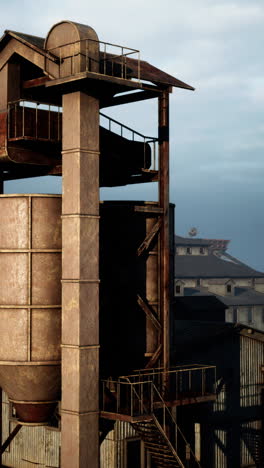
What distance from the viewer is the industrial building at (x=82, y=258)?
25.2 metres

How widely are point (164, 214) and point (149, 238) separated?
1.03 metres

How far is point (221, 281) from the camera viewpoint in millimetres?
104812

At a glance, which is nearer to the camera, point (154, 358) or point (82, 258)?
point (82, 258)

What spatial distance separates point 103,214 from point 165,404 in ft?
22.8

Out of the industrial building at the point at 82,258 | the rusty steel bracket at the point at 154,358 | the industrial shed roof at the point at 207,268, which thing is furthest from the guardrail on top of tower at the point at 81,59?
the industrial shed roof at the point at 207,268

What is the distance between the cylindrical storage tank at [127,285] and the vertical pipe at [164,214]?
0.90 ft

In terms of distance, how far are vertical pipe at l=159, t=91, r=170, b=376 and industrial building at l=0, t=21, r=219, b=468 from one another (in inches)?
1.6

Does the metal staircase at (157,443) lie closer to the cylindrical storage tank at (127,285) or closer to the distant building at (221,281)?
the cylindrical storage tank at (127,285)

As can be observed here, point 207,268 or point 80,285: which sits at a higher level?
point 80,285

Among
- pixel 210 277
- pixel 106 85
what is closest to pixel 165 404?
pixel 106 85

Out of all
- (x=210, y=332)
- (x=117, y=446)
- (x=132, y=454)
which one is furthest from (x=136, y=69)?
(x=132, y=454)

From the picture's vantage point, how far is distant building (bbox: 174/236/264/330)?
94688mm

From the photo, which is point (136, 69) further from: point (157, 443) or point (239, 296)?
point (239, 296)

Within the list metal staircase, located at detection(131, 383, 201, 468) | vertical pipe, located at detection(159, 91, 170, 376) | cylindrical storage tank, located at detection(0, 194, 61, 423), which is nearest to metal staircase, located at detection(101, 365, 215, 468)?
metal staircase, located at detection(131, 383, 201, 468)
